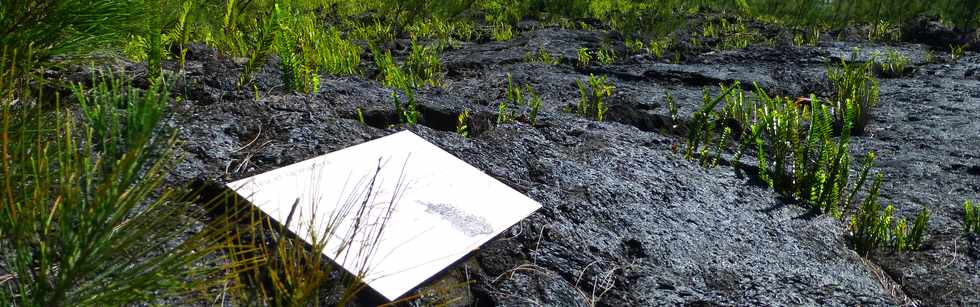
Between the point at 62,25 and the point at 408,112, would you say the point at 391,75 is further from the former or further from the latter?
the point at 62,25

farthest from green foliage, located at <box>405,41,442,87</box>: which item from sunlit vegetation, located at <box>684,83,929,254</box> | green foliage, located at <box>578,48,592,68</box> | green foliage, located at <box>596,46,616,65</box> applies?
sunlit vegetation, located at <box>684,83,929,254</box>

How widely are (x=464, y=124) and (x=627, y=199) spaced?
0.68 metres

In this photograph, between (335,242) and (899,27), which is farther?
(899,27)

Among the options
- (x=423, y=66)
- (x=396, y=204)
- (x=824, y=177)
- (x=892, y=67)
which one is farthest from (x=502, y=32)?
(x=396, y=204)

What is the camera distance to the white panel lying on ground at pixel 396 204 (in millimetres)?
1438

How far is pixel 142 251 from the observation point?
2.95 feet

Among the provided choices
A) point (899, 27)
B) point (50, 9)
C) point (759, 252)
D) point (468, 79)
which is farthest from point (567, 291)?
point (899, 27)

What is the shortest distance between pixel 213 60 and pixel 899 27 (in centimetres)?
565

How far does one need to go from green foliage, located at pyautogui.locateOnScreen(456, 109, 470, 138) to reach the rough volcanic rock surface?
0.03 m

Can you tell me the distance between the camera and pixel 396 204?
163 centimetres

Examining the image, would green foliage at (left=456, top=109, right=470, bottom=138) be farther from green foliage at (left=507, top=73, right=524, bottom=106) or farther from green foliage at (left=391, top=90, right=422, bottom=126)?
green foliage at (left=507, top=73, right=524, bottom=106)

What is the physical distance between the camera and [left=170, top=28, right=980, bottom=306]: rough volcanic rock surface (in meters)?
1.65

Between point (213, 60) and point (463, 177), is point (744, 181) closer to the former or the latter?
point (463, 177)

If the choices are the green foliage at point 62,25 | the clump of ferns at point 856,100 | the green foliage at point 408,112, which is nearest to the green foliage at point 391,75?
the green foliage at point 408,112
